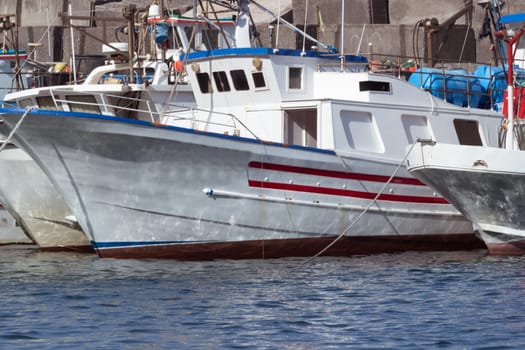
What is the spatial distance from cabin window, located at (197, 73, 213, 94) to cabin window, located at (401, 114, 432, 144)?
3.74m

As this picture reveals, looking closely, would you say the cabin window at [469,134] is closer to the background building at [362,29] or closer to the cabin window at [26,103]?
the cabin window at [26,103]

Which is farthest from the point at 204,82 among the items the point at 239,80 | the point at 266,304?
the point at 266,304

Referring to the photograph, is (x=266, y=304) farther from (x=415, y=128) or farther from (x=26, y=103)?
(x=26, y=103)

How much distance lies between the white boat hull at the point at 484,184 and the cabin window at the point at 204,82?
169 inches

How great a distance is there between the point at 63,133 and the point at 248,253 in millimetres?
3908

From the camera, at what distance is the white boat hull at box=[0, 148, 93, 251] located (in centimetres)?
2109

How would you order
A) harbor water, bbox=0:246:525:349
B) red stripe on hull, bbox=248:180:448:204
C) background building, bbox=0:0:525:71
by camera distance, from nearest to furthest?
harbor water, bbox=0:246:525:349
red stripe on hull, bbox=248:180:448:204
background building, bbox=0:0:525:71

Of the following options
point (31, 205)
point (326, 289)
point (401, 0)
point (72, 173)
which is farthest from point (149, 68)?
point (401, 0)

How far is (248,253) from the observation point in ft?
64.0

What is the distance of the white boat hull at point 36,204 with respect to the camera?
21094mm

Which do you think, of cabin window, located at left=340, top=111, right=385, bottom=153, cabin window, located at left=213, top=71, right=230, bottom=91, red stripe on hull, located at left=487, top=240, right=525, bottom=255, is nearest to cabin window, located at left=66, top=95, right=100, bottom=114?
cabin window, located at left=213, top=71, right=230, bottom=91

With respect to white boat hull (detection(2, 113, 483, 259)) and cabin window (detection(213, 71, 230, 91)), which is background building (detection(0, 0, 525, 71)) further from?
white boat hull (detection(2, 113, 483, 259))

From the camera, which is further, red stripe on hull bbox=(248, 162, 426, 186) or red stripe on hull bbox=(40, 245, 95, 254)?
red stripe on hull bbox=(40, 245, 95, 254)

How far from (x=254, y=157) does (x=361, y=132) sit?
239 centimetres
